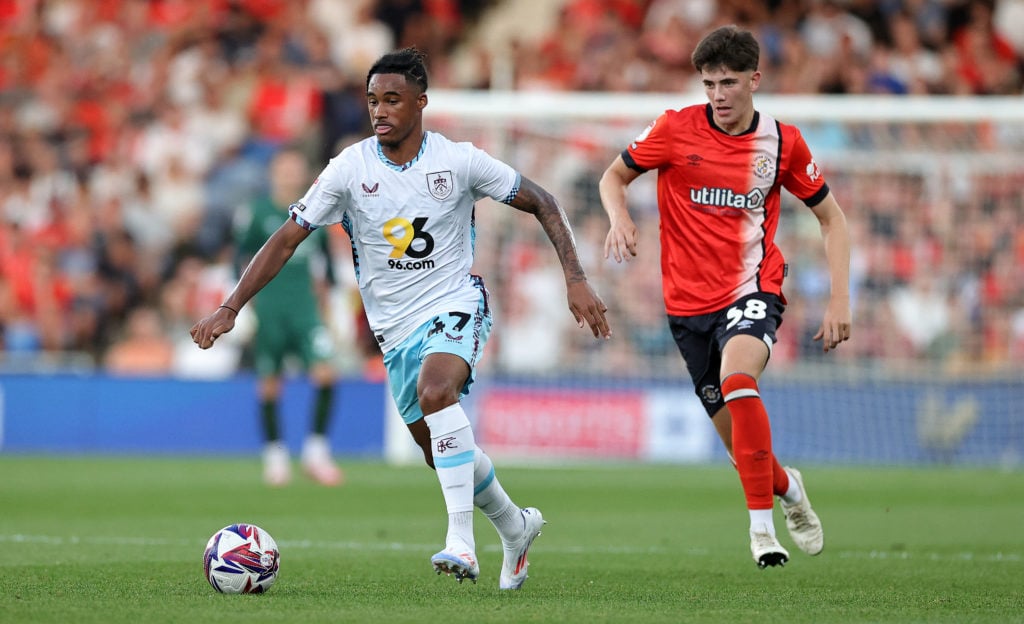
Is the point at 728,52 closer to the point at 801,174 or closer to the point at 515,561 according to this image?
the point at 801,174

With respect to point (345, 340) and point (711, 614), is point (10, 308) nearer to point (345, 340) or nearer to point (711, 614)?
point (345, 340)

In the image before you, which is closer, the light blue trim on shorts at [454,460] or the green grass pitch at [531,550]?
the green grass pitch at [531,550]

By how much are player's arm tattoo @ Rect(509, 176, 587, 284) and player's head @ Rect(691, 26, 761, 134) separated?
1.11 meters

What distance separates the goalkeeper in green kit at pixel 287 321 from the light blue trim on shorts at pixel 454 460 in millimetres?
7045

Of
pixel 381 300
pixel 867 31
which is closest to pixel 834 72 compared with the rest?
pixel 867 31

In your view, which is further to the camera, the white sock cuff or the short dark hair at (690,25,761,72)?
the short dark hair at (690,25,761,72)

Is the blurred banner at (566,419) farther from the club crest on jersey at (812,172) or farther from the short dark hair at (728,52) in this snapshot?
the short dark hair at (728,52)

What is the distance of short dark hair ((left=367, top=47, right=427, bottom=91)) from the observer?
6918 mm

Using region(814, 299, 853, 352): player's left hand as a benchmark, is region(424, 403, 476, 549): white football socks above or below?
below

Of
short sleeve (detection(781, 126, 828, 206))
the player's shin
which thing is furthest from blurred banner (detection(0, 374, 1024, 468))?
the player's shin

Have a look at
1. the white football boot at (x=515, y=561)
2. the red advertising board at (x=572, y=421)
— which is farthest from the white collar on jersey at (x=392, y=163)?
the red advertising board at (x=572, y=421)

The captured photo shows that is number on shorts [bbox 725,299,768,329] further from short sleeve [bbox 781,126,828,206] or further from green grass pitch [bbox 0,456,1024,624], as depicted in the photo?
green grass pitch [bbox 0,456,1024,624]

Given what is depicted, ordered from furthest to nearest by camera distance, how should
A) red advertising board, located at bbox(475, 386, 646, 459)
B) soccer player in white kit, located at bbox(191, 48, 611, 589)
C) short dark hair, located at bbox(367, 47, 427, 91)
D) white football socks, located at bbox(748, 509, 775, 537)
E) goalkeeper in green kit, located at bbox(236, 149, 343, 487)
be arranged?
red advertising board, located at bbox(475, 386, 646, 459) < goalkeeper in green kit, located at bbox(236, 149, 343, 487) < white football socks, located at bbox(748, 509, 775, 537) < short dark hair, located at bbox(367, 47, 427, 91) < soccer player in white kit, located at bbox(191, 48, 611, 589)

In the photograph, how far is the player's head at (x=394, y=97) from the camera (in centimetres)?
688
